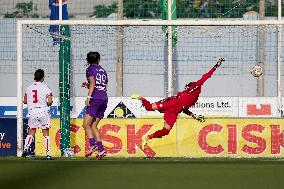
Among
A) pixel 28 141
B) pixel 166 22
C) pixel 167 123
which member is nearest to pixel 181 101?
pixel 167 123

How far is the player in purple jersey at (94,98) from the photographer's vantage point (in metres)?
13.8

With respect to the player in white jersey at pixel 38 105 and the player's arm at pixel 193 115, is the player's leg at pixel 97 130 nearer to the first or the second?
the player in white jersey at pixel 38 105

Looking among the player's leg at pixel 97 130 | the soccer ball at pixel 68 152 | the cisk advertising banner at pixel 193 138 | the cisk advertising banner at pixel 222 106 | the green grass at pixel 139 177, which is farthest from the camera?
the cisk advertising banner at pixel 222 106

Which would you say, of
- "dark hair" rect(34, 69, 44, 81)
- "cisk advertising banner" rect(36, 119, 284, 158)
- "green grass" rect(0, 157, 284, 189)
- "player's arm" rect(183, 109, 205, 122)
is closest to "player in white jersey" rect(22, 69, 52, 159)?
"dark hair" rect(34, 69, 44, 81)

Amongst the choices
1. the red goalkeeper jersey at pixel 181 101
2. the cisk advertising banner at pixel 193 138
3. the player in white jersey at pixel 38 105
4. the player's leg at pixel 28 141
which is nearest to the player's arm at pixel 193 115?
the red goalkeeper jersey at pixel 181 101

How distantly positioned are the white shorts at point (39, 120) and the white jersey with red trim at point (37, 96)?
70 millimetres

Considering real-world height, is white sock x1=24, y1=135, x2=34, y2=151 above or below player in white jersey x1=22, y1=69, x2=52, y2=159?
below

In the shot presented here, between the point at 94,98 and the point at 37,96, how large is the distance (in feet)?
5.59

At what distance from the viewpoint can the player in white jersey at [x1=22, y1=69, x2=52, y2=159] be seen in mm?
15305

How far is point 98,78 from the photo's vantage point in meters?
13.9

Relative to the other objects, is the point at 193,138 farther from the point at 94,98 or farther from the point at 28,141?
the point at 94,98

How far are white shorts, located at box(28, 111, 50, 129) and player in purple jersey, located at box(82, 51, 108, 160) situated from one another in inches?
69.6

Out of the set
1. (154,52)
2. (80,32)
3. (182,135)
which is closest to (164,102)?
(182,135)

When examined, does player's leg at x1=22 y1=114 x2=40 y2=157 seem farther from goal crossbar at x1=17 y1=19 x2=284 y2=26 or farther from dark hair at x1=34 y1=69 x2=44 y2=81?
goal crossbar at x1=17 y1=19 x2=284 y2=26
